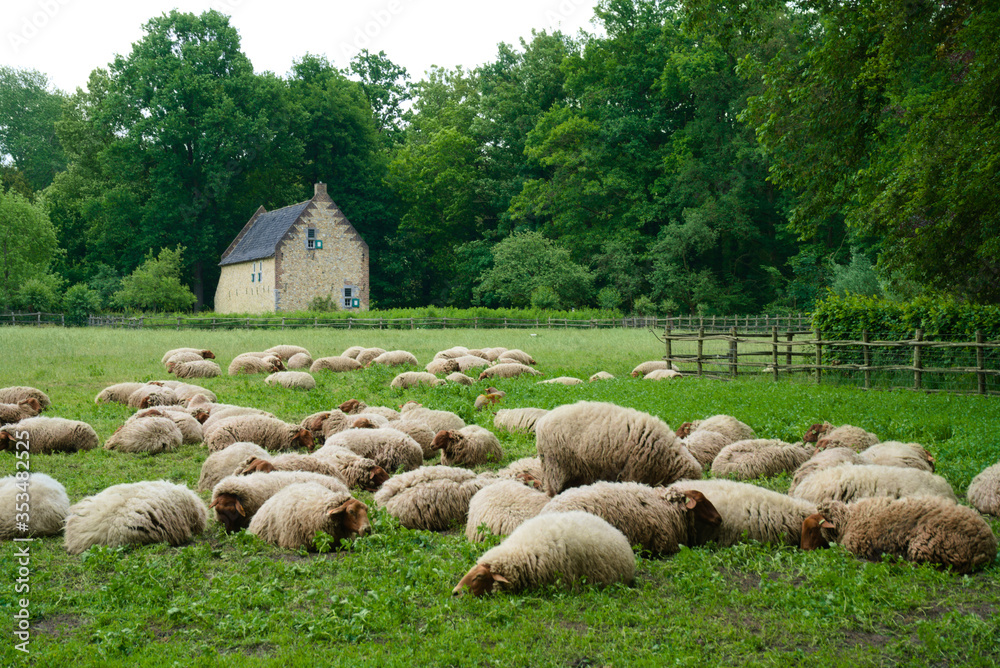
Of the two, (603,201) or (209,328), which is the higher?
(603,201)

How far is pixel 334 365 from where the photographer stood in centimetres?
1856

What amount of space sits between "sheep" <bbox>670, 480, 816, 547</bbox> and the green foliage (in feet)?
162

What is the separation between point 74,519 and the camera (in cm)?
571

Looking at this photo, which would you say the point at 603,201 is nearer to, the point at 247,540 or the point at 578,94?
the point at 578,94

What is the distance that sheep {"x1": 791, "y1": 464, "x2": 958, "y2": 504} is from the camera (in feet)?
19.3

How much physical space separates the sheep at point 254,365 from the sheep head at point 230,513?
11777mm

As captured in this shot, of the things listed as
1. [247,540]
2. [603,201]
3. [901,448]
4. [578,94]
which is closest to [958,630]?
[901,448]

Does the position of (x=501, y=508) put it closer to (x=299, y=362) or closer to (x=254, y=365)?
(x=254, y=365)

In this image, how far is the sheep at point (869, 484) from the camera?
5.89 meters

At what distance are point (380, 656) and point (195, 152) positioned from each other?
59.5m

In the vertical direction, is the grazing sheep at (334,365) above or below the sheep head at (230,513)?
above

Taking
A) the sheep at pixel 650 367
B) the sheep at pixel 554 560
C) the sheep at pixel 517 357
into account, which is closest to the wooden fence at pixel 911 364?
the sheep at pixel 650 367

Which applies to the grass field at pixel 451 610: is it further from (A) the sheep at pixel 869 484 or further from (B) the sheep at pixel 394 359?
(B) the sheep at pixel 394 359

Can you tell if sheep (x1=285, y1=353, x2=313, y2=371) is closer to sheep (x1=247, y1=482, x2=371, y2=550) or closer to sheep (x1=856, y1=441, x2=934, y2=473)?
sheep (x1=247, y1=482, x2=371, y2=550)
